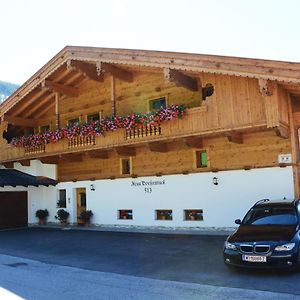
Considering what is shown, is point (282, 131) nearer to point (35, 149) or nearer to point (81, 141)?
point (81, 141)

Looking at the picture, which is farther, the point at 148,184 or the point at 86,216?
the point at 86,216

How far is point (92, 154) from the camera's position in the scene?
61.2 feet

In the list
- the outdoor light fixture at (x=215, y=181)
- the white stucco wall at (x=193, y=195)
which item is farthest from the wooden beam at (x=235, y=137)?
the outdoor light fixture at (x=215, y=181)

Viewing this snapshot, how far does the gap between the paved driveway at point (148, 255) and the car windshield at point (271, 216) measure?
1.40 meters

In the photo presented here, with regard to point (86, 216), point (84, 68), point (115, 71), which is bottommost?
point (86, 216)

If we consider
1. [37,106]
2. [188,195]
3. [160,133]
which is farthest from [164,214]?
[37,106]

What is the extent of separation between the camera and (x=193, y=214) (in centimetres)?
1655

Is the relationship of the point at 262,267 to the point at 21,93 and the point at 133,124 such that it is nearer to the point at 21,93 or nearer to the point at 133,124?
the point at 133,124

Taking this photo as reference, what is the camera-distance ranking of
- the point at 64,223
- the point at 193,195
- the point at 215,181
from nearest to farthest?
the point at 215,181, the point at 193,195, the point at 64,223

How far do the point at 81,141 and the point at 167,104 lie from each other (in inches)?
174

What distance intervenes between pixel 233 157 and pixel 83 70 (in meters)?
8.14

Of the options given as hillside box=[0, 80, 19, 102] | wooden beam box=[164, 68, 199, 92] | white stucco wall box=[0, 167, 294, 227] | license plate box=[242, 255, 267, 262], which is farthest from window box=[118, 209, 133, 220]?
hillside box=[0, 80, 19, 102]

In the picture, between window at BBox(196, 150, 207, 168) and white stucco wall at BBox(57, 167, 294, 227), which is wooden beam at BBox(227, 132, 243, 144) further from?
window at BBox(196, 150, 207, 168)

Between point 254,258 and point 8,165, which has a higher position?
point 8,165
